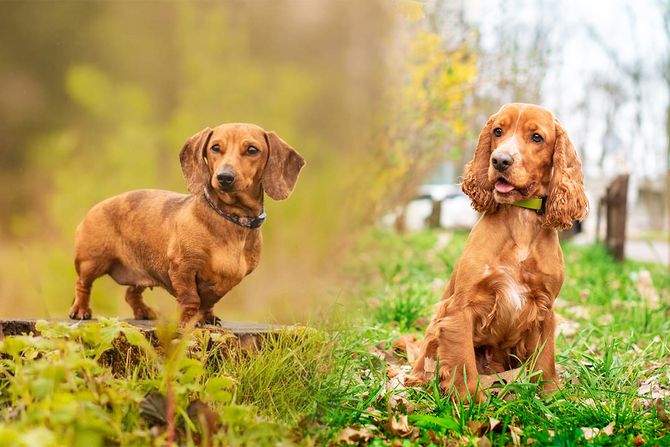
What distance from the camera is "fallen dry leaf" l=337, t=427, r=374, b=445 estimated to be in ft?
9.01

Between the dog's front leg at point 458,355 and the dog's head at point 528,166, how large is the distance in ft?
1.74

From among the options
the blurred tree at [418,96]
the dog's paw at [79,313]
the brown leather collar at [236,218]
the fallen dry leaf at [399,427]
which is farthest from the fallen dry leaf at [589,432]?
the blurred tree at [418,96]

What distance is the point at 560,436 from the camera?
2787mm

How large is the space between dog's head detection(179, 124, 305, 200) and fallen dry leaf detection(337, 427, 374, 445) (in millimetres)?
922

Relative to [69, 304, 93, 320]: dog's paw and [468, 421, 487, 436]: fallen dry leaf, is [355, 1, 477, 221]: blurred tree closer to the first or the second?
[69, 304, 93, 320]: dog's paw

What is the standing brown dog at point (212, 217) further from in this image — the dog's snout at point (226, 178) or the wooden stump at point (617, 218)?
the wooden stump at point (617, 218)

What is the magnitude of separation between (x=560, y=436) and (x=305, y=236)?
159 cm

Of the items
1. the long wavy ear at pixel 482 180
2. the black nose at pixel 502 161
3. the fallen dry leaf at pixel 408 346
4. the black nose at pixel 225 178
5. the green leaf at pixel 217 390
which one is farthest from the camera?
the fallen dry leaf at pixel 408 346

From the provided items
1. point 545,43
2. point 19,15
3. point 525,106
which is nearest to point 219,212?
point 525,106

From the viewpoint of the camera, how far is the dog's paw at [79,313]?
3.26m

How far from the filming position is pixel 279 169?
2.87 m

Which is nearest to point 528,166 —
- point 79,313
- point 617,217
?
point 79,313

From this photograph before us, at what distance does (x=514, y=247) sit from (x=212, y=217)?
4.31ft

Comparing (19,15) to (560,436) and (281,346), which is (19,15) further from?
(560,436)
